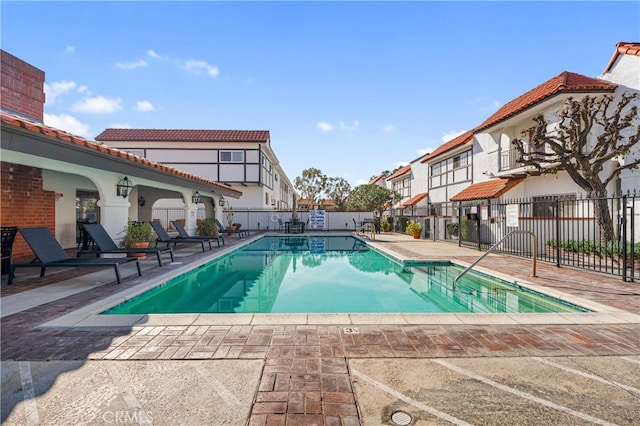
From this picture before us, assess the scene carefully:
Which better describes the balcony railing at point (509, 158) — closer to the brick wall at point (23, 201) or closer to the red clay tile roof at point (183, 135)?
the red clay tile roof at point (183, 135)

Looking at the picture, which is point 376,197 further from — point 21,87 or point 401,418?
point 401,418

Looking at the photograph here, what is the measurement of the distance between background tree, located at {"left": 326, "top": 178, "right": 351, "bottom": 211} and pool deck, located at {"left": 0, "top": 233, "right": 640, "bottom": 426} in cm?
4139

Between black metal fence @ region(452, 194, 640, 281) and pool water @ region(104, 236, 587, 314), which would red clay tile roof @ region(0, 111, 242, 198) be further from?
black metal fence @ region(452, 194, 640, 281)

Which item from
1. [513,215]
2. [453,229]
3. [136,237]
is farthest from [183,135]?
[513,215]

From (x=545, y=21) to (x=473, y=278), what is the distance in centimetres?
759

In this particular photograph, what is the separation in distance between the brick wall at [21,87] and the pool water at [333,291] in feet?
30.7

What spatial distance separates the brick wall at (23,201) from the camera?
847 centimetres

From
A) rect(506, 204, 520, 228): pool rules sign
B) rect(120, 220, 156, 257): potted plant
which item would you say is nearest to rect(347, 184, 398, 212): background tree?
rect(506, 204, 520, 228): pool rules sign

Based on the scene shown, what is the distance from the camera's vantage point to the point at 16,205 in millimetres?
8805

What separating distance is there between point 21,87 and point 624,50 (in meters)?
22.4

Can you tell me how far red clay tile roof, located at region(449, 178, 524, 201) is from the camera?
13.8 m

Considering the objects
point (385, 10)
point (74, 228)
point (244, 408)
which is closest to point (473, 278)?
point (244, 408)

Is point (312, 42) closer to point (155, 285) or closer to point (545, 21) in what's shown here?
point (545, 21)

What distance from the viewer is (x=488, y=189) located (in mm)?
14758
